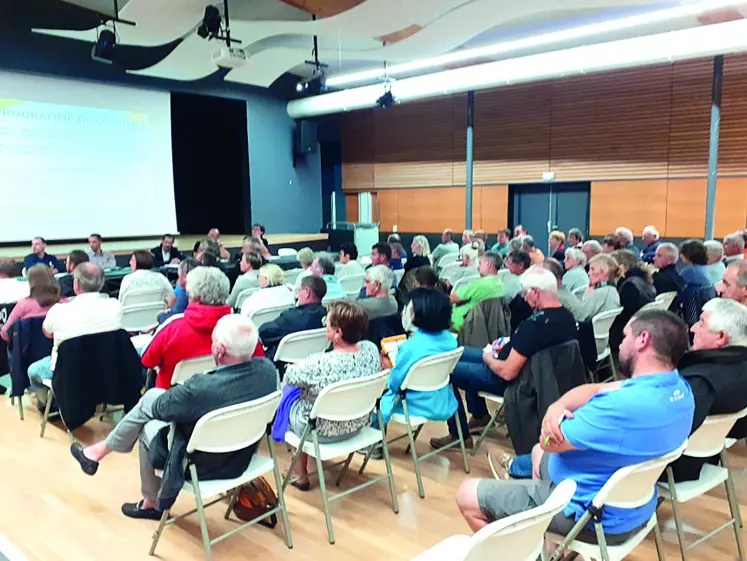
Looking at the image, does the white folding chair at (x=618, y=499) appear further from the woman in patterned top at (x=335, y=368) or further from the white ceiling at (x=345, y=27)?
the white ceiling at (x=345, y=27)

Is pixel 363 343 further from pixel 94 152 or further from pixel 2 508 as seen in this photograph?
pixel 94 152

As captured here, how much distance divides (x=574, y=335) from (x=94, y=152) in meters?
10.0

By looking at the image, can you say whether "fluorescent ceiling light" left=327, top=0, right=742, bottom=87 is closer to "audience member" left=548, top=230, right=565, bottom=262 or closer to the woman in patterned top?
"audience member" left=548, top=230, right=565, bottom=262

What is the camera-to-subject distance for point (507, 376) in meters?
3.19

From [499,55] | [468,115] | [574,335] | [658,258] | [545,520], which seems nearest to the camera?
[545,520]

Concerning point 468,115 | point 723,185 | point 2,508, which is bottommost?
point 2,508

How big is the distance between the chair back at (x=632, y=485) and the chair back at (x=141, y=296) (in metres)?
4.57

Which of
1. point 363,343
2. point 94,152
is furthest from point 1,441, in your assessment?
point 94,152

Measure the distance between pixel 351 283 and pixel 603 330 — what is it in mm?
3131

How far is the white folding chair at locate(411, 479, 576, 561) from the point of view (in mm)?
1452

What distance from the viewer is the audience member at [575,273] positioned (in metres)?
5.72

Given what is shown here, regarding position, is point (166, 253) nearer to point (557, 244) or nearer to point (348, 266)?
point (348, 266)

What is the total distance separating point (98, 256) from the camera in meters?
8.79

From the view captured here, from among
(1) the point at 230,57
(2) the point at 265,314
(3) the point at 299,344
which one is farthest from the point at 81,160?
(3) the point at 299,344
